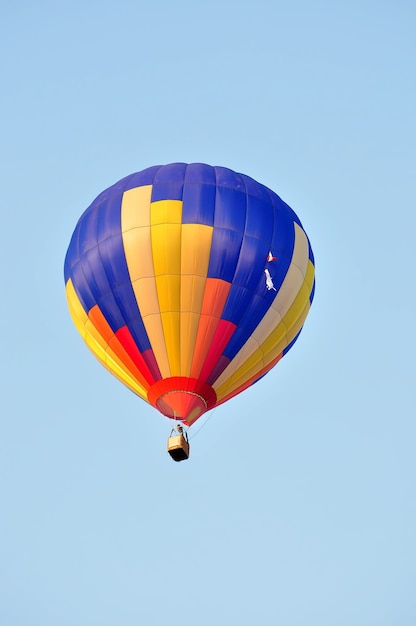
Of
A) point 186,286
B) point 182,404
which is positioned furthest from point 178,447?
point 186,286

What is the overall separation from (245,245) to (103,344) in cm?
284

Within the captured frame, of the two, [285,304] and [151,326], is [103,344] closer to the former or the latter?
[151,326]

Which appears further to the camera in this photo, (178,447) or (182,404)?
Answer: (182,404)

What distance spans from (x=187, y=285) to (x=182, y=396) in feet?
5.71

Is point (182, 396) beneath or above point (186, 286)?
beneath

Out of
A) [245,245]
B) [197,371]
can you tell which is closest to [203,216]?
[245,245]

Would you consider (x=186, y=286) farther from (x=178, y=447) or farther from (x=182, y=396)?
(x=178, y=447)

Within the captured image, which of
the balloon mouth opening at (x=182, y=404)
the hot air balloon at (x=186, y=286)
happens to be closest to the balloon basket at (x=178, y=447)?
the hot air balloon at (x=186, y=286)

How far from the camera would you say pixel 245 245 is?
22031mm

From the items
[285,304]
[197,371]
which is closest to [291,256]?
[285,304]

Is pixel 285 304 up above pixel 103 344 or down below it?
above

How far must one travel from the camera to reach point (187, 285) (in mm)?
21906

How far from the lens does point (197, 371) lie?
2202cm

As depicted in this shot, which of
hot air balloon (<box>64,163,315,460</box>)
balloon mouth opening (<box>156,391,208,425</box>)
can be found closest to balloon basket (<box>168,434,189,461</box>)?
hot air balloon (<box>64,163,315,460</box>)
